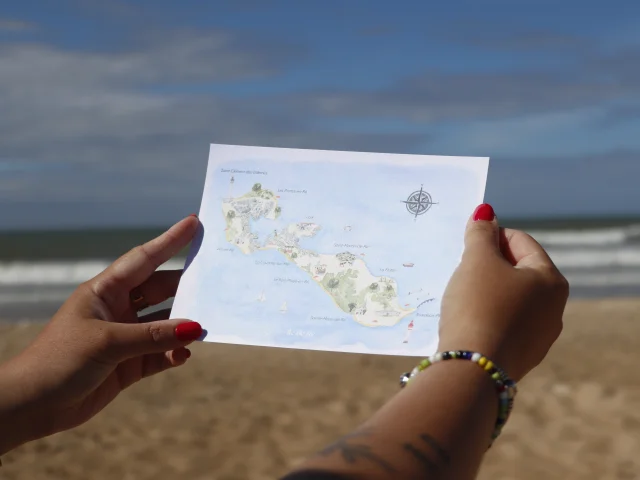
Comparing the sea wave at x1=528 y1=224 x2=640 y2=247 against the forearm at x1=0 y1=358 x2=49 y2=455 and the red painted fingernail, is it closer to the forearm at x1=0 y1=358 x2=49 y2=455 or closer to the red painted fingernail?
the red painted fingernail

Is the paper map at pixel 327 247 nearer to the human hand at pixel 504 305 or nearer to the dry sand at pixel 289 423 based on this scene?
the human hand at pixel 504 305

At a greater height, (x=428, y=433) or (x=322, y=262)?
(x=322, y=262)

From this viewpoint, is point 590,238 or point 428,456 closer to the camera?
point 428,456

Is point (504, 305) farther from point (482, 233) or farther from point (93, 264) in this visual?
point (93, 264)

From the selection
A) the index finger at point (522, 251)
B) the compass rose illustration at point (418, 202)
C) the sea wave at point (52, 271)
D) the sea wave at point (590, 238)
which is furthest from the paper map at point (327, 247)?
the sea wave at point (590, 238)

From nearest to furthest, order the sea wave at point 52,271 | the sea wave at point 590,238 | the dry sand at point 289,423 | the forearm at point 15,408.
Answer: the forearm at point 15,408 → the dry sand at point 289,423 → the sea wave at point 52,271 → the sea wave at point 590,238

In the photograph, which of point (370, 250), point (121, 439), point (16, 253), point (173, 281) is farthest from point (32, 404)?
point (16, 253)

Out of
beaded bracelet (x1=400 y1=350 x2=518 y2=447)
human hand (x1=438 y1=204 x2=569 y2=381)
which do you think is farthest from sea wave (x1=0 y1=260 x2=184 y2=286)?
beaded bracelet (x1=400 y1=350 x2=518 y2=447)

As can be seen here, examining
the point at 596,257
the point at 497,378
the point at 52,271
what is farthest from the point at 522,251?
the point at 52,271
